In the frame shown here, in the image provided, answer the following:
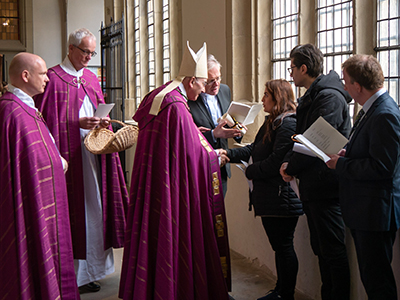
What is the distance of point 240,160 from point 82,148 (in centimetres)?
132

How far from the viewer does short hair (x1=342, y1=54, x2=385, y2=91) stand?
233cm

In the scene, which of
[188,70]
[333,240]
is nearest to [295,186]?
[333,240]

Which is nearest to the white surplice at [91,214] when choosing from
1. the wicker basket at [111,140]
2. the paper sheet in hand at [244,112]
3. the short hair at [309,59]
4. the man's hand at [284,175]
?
the wicker basket at [111,140]

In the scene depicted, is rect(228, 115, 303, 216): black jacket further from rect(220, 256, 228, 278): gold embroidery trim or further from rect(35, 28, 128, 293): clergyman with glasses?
rect(35, 28, 128, 293): clergyman with glasses

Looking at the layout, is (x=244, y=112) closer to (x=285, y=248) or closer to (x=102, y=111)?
(x=285, y=248)

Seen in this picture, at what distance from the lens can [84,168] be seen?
3.80 m

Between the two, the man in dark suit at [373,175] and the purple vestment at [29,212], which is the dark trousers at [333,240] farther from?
the purple vestment at [29,212]

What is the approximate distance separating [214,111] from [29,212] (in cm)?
176

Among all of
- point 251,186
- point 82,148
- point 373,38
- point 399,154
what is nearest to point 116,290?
point 82,148

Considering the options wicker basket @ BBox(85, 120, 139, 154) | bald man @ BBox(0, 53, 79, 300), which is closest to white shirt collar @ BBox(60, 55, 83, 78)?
wicker basket @ BBox(85, 120, 139, 154)

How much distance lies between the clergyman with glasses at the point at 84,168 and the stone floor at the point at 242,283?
114 mm

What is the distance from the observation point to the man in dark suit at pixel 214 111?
342 centimetres

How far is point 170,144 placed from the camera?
284cm

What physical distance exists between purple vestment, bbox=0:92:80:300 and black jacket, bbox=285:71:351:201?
60.5 inches
